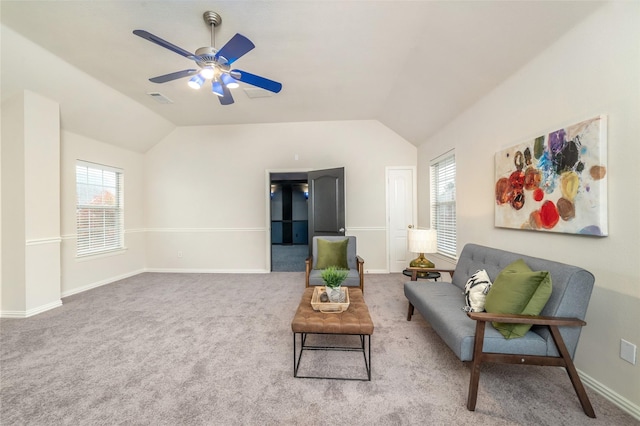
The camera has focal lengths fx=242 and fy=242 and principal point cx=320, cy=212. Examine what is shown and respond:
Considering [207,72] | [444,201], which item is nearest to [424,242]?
→ [444,201]

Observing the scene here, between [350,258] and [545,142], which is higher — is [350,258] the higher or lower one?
the lower one

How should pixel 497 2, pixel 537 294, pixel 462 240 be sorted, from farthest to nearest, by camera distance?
pixel 462 240, pixel 497 2, pixel 537 294

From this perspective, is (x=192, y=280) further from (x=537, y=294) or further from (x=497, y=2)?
(x=497, y=2)

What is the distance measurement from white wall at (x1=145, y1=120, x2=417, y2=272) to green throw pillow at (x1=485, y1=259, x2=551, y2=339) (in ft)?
10.3

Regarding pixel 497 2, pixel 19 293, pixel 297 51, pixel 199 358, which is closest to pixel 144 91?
pixel 297 51

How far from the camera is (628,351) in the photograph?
4.65ft

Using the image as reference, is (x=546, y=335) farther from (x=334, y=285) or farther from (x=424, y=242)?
(x=424, y=242)

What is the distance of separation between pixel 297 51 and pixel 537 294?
2.96 metres

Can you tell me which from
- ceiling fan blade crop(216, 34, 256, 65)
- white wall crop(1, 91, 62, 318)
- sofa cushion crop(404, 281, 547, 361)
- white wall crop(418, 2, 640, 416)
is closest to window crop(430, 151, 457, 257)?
white wall crop(418, 2, 640, 416)

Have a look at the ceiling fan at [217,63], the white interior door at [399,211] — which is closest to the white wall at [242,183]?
the white interior door at [399,211]

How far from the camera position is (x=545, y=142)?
1.90 meters

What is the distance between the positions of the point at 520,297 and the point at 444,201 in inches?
96.5

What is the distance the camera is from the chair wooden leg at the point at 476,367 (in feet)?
A: 4.76

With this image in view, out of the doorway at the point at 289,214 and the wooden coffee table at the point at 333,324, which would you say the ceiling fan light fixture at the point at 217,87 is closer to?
the wooden coffee table at the point at 333,324
